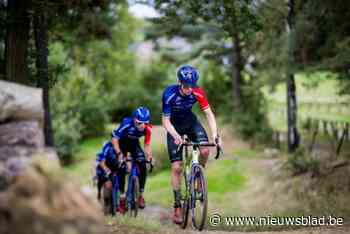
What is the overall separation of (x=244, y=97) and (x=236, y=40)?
3.48 meters

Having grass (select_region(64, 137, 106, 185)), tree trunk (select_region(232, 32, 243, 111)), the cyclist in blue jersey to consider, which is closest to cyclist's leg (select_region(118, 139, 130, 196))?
the cyclist in blue jersey

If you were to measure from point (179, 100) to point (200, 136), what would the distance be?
74cm

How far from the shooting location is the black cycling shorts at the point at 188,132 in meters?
9.20

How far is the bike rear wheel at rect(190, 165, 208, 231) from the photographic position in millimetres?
8422

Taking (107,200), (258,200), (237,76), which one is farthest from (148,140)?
(237,76)

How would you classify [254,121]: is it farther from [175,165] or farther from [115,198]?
[175,165]

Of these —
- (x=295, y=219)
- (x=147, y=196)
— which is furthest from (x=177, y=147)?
(x=147, y=196)

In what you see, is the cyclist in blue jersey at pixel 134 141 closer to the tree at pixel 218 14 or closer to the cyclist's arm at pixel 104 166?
the cyclist's arm at pixel 104 166

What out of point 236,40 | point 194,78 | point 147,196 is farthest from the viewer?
point 236,40

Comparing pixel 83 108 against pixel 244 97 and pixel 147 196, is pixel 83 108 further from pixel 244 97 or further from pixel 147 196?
pixel 147 196

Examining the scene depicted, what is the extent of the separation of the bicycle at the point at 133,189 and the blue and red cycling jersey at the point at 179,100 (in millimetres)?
2147

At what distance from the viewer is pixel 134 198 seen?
1128 cm

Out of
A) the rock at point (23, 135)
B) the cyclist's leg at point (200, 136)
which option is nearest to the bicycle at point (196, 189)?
the cyclist's leg at point (200, 136)

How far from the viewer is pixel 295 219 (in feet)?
39.7
